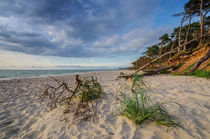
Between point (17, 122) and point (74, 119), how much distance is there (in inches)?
54.0

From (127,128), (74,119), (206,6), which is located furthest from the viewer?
(206,6)

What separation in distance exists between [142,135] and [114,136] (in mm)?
401

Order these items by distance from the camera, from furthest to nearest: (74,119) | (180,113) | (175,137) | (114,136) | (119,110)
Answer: (119,110) → (74,119) → (180,113) → (114,136) → (175,137)

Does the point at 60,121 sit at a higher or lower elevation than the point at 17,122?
higher

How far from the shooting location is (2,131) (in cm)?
157

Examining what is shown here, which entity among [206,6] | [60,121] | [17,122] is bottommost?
[17,122]

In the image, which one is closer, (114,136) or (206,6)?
(114,136)

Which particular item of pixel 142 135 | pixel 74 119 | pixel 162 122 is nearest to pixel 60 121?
pixel 74 119

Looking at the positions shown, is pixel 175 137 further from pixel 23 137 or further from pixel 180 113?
pixel 23 137

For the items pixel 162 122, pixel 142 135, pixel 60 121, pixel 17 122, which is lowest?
pixel 17 122

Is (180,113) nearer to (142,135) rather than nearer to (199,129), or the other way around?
(199,129)

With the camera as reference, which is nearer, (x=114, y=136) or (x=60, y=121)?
(x=114, y=136)

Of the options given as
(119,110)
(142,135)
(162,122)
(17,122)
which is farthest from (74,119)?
(162,122)

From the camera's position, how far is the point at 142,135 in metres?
1.19
